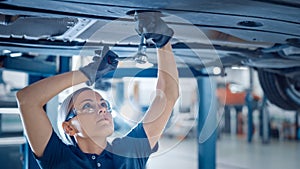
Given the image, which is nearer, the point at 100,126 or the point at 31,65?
the point at 100,126

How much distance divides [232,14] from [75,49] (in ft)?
3.35

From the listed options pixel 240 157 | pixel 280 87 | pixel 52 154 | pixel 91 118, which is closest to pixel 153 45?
pixel 91 118

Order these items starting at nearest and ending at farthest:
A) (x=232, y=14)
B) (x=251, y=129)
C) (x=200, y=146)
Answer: (x=232, y=14) → (x=200, y=146) → (x=251, y=129)

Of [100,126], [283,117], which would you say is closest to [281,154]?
[283,117]

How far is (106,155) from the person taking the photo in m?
1.31

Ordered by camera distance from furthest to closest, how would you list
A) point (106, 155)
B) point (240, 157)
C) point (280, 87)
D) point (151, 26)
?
point (240, 157) < point (280, 87) < point (106, 155) < point (151, 26)

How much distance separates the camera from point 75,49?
6.09ft

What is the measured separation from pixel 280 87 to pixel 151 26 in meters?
1.89

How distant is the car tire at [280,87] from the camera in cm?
260

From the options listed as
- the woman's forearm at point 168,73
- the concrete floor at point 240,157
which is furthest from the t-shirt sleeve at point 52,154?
the concrete floor at point 240,157

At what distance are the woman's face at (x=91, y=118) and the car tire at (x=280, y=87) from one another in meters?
1.65

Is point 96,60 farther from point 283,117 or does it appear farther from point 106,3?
point 283,117

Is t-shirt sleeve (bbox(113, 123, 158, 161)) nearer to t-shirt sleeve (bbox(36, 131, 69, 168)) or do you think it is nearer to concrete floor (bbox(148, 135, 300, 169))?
t-shirt sleeve (bbox(36, 131, 69, 168))

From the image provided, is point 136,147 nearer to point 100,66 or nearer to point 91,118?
point 91,118
